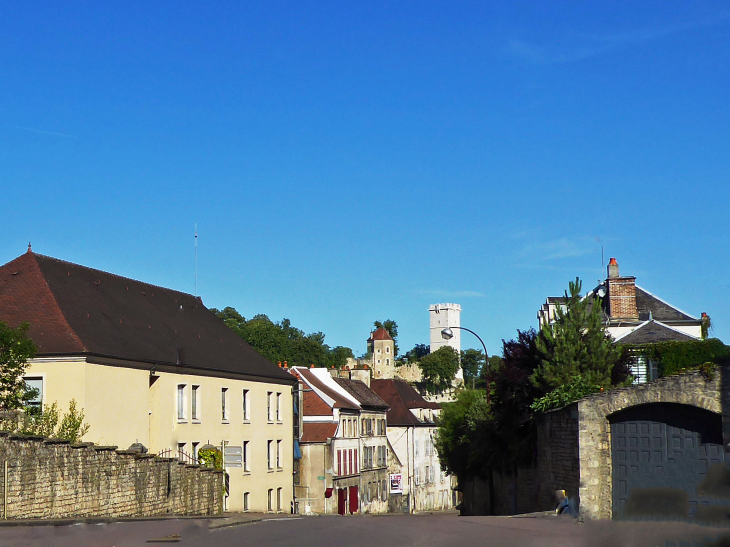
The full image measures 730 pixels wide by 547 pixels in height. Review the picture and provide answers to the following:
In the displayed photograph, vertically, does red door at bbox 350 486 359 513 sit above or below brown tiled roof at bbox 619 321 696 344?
below

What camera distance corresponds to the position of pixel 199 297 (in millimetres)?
51188

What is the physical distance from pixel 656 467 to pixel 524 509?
9673 mm

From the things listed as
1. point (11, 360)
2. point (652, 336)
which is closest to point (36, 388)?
point (11, 360)

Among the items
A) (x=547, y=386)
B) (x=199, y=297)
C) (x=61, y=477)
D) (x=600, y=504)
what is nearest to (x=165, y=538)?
(x=61, y=477)

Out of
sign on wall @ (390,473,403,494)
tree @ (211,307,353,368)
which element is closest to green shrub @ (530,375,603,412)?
sign on wall @ (390,473,403,494)

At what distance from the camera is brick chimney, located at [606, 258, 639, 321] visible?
43219 mm

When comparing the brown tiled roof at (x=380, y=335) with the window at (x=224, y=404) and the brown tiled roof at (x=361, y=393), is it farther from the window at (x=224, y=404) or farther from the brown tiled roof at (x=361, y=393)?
the window at (x=224, y=404)

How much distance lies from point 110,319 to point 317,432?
2341 centimetres

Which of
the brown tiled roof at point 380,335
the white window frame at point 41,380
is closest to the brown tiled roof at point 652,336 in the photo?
the white window frame at point 41,380

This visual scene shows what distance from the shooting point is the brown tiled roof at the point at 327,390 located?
→ 60.9 m

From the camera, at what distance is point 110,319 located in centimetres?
3750

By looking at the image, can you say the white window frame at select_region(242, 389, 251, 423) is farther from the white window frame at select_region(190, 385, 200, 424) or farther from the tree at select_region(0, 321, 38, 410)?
the tree at select_region(0, 321, 38, 410)

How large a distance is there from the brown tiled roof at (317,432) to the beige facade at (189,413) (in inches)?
249

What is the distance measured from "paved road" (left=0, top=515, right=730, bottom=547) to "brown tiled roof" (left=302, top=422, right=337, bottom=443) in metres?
37.5
